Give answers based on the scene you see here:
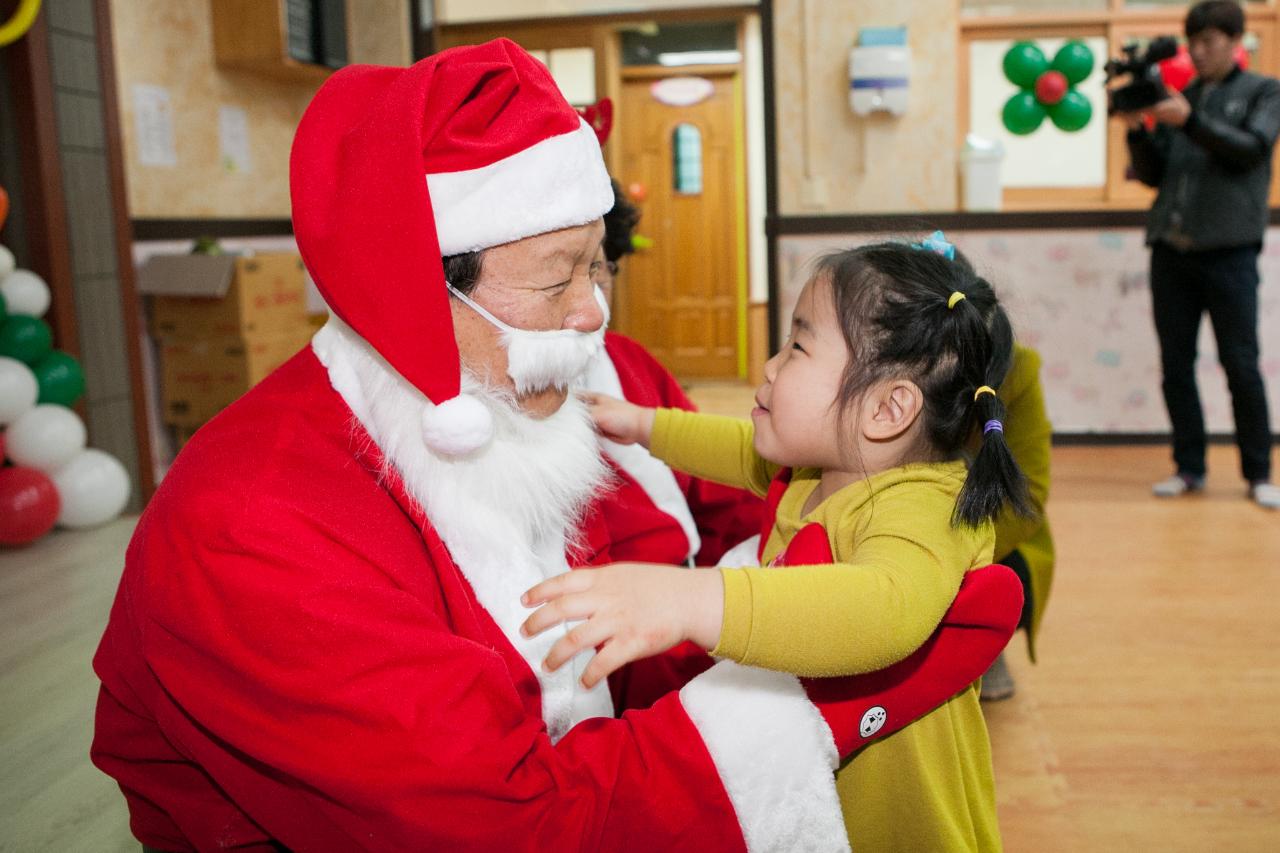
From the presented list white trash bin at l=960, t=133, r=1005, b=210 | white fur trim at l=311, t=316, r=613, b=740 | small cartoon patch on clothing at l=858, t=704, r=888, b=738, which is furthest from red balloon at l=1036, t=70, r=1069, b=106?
small cartoon patch on clothing at l=858, t=704, r=888, b=738

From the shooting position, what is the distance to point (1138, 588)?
3.22 metres

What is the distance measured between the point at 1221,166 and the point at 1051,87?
0.93m

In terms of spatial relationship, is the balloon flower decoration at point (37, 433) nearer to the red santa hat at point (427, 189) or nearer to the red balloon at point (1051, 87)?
the red santa hat at point (427, 189)

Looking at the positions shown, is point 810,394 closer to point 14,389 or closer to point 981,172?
point 14,389

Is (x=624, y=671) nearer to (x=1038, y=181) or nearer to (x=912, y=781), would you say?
(x=912, y=781)

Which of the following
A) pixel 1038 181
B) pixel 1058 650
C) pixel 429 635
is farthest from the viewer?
pixel 1038 181

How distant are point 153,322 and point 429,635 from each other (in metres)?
4.09

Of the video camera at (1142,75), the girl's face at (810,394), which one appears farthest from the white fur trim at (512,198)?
the video camera at (1142,75)

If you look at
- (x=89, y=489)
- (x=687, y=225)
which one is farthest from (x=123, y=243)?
(x=687, y=225)

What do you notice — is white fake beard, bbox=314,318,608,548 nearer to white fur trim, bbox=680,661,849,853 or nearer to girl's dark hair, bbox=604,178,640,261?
white fur trim, bbox=680,661,849,853

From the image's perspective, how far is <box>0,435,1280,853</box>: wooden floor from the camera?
1.90 m

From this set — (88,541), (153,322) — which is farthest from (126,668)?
(153,322)

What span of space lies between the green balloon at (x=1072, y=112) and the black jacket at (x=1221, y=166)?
1.97 feet

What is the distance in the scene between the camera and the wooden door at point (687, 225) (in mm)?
8422
